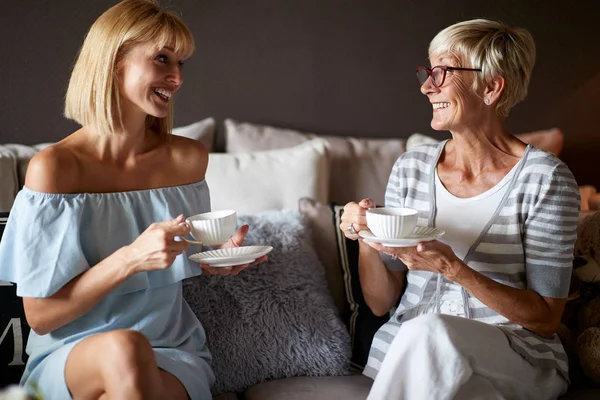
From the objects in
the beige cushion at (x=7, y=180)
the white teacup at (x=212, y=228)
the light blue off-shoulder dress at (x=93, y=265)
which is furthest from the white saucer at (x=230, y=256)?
the beige cushion at (x=7, y=180)

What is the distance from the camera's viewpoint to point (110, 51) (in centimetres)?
169

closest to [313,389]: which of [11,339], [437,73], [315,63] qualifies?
[11,339]

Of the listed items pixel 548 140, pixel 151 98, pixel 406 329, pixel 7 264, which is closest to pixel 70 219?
pixel 7 264

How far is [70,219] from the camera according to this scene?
1643 millimetres

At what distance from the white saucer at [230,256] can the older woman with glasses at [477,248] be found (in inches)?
10.4

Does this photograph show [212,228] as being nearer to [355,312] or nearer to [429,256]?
[429,256]

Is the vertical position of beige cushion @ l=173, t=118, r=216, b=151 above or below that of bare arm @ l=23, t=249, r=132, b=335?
above

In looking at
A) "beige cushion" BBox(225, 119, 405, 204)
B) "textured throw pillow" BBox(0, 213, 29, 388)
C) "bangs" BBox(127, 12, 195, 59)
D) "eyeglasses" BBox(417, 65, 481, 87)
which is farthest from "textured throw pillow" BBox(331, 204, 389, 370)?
"textured throw pillow" BBox(0, 213, 29, 388)

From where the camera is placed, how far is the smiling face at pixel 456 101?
6.17 feet

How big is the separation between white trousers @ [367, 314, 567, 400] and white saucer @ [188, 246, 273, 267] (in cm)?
38

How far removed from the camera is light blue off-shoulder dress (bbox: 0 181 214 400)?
1.62m

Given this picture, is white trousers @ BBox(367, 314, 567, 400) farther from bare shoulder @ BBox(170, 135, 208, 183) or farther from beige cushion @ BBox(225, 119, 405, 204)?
beige cushion @ BBox(225, 119, 405, 204)

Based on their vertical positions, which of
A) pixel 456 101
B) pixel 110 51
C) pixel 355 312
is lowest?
pixel 355 312

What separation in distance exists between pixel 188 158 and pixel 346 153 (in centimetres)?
84
